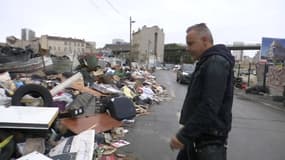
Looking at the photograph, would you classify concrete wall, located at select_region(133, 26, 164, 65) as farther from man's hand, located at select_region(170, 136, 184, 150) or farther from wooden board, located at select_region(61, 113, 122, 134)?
man's hand, located at select_region(170, 136, 184, 150)

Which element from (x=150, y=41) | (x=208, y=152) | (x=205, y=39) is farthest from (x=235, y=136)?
(x=150, y=41)

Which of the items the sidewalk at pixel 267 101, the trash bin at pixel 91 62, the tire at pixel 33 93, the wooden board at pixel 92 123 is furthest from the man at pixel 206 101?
the trash bin at pixel 91 62

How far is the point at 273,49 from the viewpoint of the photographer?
86.9ft

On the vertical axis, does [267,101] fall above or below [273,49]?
below

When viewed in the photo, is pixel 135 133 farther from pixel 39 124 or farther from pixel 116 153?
pixel 39 124

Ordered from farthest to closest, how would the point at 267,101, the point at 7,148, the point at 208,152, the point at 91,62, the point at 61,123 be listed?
the point at 91,62 → the point at 267,101 → the point at 61,123 → the point at 7,148 → the point at 208,152

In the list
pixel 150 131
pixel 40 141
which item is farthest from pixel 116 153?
pixel 150 131

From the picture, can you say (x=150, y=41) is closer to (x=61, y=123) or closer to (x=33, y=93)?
(x=33, y=93)

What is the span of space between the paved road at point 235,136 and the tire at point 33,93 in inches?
78.2

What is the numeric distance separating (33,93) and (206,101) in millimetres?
5867

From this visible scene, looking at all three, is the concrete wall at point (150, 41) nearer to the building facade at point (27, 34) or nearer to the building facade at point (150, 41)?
the building facade at point (150, 41)

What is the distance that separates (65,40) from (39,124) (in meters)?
117

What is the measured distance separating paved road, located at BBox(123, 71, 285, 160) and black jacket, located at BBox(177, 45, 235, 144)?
3458 mm

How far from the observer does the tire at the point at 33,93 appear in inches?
306
